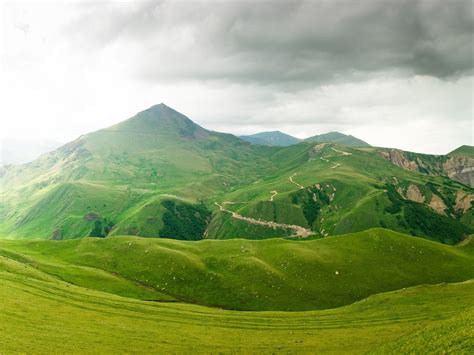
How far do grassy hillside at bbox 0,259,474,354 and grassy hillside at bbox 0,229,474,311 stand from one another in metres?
25.4

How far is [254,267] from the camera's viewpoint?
13888 cm

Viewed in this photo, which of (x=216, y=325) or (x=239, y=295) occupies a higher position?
(x=216, y=325)

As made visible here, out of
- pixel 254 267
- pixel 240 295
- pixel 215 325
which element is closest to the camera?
pixel 215 325

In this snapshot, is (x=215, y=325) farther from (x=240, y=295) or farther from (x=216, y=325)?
(x=240, y=295)

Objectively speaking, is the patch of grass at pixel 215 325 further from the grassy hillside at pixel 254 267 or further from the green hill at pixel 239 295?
the grassy hillside at pixel 254 267

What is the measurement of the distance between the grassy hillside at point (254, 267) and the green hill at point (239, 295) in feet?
1.46

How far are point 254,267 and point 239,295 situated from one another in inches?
649

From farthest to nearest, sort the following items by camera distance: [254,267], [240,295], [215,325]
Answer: [254,267] < [240,295] < [215,325]

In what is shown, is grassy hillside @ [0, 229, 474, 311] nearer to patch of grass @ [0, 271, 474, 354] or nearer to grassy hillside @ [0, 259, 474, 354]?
grassy hillside @ [0, 259, 474, 354]

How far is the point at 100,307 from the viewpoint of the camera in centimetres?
8500

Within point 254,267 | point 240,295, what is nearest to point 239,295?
point 240,295

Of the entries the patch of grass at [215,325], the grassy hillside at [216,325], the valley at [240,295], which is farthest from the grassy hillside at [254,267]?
the patch of grass at [215,325]

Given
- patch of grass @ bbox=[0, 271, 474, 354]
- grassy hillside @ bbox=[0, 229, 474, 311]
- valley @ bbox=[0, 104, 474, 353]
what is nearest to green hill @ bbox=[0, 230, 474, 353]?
patch of grass @ bbox=[0, 271, 474, 354]

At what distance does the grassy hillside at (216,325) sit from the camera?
56031 millimetres
